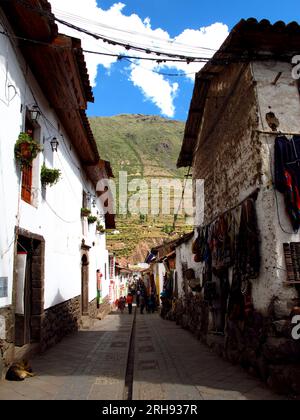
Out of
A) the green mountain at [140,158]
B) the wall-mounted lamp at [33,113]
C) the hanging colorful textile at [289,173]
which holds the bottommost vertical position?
the hanging colorful textile at [289,173]

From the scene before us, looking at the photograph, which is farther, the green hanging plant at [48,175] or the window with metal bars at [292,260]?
the green hanging plant at [48,175]

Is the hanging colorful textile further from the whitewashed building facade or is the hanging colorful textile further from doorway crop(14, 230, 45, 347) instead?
doorway crop(14, 230, 45, 347)

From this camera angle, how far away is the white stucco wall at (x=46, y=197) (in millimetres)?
6621

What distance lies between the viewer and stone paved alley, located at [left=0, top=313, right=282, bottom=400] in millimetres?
5625

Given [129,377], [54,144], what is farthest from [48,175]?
[129,377]

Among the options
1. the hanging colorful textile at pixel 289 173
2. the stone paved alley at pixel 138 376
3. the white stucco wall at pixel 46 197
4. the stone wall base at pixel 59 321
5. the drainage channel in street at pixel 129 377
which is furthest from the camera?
the stone wall base at pixel 59 321

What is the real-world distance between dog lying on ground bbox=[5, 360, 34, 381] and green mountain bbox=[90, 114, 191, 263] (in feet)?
108

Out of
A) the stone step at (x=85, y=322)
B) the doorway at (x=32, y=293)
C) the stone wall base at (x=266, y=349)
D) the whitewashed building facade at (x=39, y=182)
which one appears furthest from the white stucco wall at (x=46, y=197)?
the stone wall base at (x=266, y=349)

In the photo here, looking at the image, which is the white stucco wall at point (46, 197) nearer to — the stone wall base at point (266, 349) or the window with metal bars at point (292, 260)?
the stone wall base at point (266, 349)

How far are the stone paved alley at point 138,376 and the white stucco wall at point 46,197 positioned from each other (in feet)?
4.85

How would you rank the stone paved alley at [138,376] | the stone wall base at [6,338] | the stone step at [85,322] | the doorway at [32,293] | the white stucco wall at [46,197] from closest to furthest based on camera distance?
1. the stone paved alley at [138,376]
2. the stone wall base at [6,338]
3. the white stucco wall at [46,197]
4. the doorway at [32,293]
5. the stone step at [85,322]

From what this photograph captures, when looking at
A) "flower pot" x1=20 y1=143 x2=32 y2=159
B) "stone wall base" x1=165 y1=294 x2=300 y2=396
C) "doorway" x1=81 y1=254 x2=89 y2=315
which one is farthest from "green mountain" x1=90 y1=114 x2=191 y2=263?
"flower pot" x1=20 y1=143 x2=32 y2=159

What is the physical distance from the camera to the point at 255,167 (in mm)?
6898

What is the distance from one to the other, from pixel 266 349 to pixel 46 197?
249 inches
